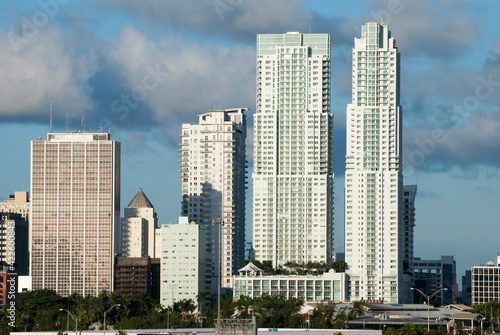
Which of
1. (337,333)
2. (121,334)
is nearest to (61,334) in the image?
(121,334)

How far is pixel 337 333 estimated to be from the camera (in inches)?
7726

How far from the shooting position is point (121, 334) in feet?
607

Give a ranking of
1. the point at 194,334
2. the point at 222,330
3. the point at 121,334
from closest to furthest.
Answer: the point at 222,330, the point at 121,334, the point at 194,334

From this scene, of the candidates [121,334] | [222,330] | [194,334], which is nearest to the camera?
[222,330]

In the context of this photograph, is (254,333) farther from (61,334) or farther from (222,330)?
(61,334)

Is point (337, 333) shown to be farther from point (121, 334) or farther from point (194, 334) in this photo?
point (121, 334)

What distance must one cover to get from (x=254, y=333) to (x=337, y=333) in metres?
49.1

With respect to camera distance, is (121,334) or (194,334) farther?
(194,334)

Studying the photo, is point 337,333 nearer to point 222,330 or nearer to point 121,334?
point 121,334

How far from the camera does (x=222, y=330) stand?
491ft

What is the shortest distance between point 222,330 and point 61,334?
5400 centimetres

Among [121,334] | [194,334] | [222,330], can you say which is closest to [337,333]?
[194,334]

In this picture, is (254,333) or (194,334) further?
(194,334)

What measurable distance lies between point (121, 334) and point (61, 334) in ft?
49.4
